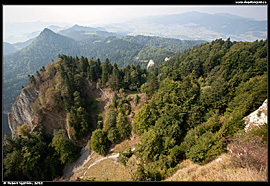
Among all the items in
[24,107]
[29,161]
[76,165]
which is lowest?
[76,165]

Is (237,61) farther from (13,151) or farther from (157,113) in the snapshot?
(13,151)

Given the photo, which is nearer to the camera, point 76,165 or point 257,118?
point 257,118

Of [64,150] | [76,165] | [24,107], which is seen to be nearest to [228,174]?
[76,165]

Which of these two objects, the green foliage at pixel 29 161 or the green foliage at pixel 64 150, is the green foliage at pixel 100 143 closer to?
the green foliage at pixel 64 150

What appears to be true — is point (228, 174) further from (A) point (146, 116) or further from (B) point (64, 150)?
(B) point (64, 150)

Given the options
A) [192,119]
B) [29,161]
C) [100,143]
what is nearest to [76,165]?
[100,143]

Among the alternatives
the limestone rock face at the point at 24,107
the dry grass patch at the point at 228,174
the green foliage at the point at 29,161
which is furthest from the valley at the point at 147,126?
the limestone rock face at the point at 24,107

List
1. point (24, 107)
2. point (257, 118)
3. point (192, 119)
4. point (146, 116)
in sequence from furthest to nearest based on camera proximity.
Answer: point (24, 107) → point (146, 116) → point (192, 119) → point (257, 118)

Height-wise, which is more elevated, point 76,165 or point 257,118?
point 257,118

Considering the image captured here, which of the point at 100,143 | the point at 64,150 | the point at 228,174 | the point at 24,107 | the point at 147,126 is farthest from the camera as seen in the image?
the point at 24,107

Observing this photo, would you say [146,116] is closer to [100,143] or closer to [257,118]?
[100,143]
